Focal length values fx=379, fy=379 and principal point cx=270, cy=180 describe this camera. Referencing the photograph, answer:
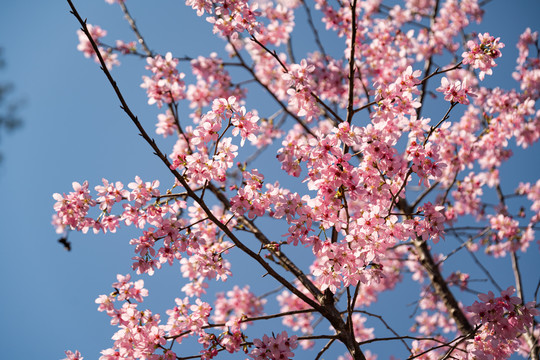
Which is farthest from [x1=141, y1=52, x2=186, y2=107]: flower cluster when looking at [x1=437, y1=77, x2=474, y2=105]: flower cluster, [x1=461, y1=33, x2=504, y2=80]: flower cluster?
[x1=461, y1=33, x2=504, y2=80]: flower cluster

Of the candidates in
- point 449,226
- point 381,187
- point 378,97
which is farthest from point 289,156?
point 449,226

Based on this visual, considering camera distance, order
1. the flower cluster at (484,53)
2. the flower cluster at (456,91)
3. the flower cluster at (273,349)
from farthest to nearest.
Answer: the flower cluster at (484,53) < the flower cluster at (456,91) < the flower cluster at (273,349)

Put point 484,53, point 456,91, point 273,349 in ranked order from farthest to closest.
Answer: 1. point 484,53
2. point 456,91
3. point 273,349

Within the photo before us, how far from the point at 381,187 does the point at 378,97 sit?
977 mm

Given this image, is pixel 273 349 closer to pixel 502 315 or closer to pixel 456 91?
pixel 502 315

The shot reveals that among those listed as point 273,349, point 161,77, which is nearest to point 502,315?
point 273,349

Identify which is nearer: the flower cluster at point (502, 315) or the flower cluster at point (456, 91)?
the flower cluster at point (502, 315)

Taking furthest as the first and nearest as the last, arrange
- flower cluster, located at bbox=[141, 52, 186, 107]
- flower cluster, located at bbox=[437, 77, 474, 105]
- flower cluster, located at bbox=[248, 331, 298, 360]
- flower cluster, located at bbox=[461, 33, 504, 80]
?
flower cluster, located at bbox=[141, 52, 186, 107], flower cluster, located at bbox=[461, 33, 504, 80], flower cluster, located at bbox=[437, 77, 474, 105], flower cluster, located at bbox=[248, 331, 298, 360]

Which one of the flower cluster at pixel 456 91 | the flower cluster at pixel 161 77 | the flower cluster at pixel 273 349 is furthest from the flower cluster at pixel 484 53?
the flower cluster at pixel 161 77

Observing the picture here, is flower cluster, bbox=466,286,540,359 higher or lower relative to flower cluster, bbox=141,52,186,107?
lower

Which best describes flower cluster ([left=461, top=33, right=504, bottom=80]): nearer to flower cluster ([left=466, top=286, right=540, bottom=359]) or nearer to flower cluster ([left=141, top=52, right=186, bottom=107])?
flower cluster ([left=466, top=286, right=540, bottom=359])

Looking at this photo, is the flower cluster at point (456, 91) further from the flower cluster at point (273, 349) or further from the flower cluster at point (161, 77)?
the flower cluster at point (161, 77)

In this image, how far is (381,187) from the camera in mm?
3428

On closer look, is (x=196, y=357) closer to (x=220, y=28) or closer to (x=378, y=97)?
(x=378, y=97)
